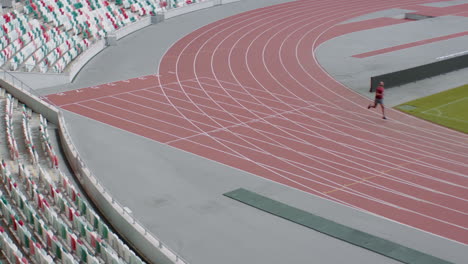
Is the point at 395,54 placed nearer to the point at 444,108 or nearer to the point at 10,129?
the point at 444,108

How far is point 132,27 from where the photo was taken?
105 feet

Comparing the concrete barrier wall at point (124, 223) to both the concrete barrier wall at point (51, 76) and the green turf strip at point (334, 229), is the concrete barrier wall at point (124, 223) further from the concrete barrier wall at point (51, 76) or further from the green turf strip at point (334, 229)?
the concrete barrier wall at point (51, 76)

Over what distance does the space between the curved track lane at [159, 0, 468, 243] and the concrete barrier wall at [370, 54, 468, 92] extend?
134 cm

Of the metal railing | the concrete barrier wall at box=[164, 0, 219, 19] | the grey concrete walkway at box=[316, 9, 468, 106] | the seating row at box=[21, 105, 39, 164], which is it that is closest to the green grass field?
the grey concrete walkway at box=[316, 9, 468, 106]

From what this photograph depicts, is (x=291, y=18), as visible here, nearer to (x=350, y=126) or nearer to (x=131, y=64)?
(x=131, y=64)

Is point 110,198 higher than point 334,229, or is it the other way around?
point 110,198

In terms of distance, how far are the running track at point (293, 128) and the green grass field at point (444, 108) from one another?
57cm

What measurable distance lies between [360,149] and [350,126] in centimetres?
190

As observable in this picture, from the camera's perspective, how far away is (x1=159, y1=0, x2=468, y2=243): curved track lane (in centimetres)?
1427

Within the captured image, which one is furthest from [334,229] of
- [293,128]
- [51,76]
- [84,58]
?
[84,58]

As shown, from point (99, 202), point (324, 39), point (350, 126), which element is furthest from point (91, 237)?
point (324, 39)

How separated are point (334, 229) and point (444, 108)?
9.49 metres

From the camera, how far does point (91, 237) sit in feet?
35.8

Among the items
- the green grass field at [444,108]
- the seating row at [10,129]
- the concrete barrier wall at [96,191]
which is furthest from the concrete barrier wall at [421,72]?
the seating row at [10,129]
